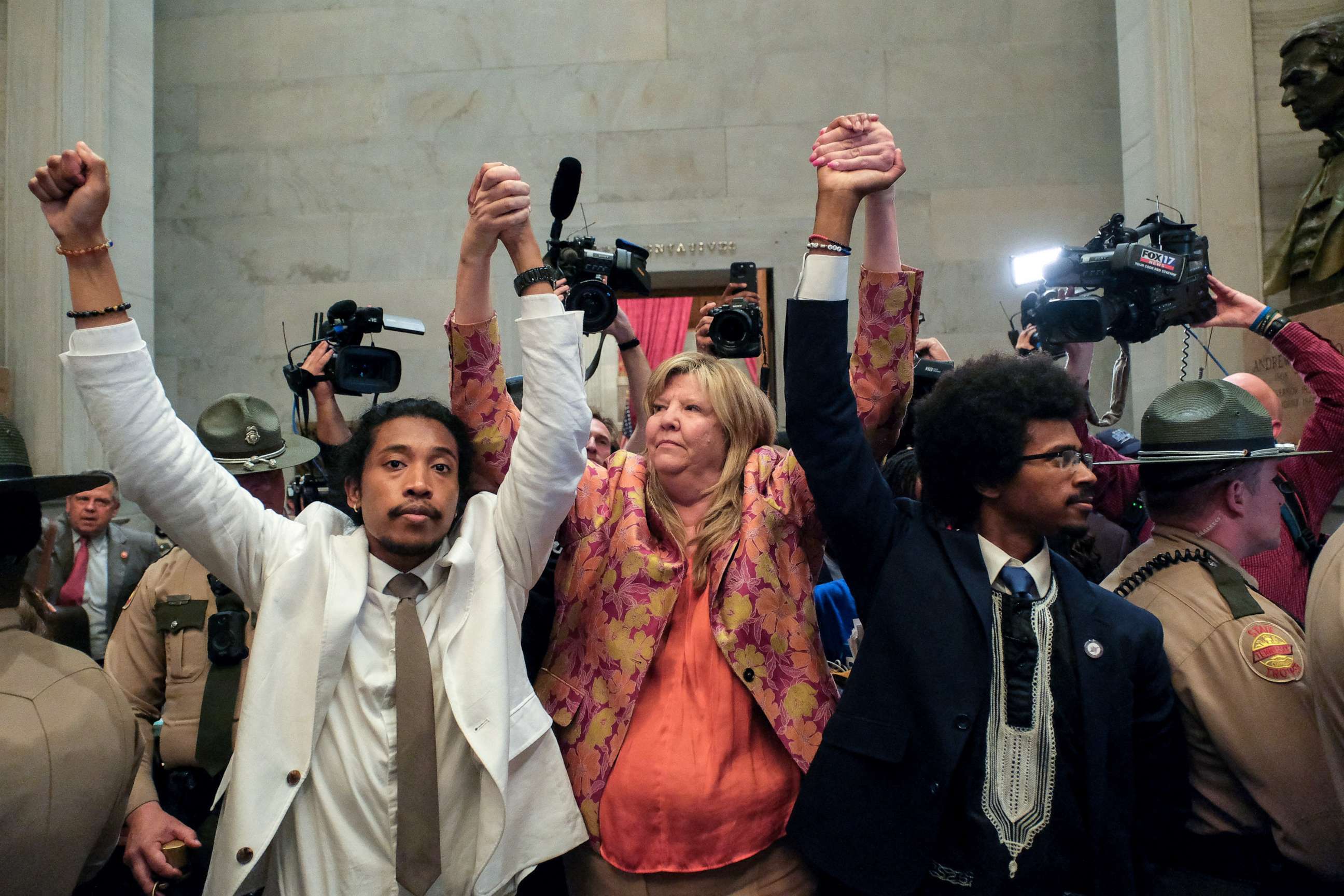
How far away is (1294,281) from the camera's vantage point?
176 inches

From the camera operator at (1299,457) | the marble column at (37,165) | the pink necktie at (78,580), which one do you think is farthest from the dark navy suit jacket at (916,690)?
the marble column at (37,165)

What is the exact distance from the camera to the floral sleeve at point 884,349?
6.12ft

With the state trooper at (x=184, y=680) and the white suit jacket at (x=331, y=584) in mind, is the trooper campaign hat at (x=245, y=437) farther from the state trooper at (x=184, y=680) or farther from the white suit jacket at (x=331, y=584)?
the white suit jacket at (x=331, y=584)

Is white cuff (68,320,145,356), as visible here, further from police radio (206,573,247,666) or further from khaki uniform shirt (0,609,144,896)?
police radio (206,573,247,666)

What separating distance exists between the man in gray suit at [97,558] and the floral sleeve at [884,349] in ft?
10.6

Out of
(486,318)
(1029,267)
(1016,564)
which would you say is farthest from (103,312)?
(1029,267)

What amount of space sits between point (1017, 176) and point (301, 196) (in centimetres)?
458

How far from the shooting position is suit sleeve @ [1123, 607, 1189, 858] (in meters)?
1.74

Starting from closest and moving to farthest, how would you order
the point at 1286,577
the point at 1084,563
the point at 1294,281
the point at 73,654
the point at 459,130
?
1. the point at 73,654
2. the point at 1286,577
3. the point at 1084,563
4. the point at 1294,281
5. the point at 459,130

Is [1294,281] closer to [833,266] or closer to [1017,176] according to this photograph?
[1017,176]

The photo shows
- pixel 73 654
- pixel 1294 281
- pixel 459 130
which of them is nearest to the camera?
pixel 73 654

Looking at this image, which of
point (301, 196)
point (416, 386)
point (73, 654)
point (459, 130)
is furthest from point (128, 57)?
point (73, 654)

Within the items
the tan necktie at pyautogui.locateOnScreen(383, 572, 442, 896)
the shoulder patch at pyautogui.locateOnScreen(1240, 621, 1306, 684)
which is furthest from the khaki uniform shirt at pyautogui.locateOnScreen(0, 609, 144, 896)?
the shoulder patch at pyautogui.locateOnScreen(1240, 621, 1306, 684)

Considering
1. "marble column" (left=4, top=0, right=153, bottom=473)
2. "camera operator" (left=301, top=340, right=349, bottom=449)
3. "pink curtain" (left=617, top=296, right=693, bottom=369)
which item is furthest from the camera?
"pink curtain" (left=617, top=296, right=693, bottom=369)
